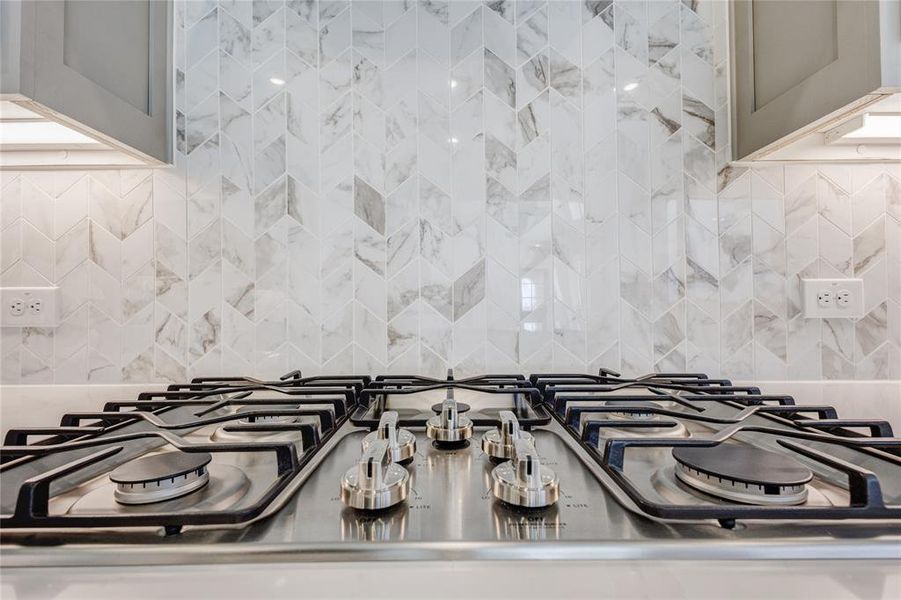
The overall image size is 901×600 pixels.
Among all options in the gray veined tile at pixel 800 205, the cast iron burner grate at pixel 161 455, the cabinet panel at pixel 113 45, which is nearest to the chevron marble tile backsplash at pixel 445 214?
the gray veined tile at pixel 800 205

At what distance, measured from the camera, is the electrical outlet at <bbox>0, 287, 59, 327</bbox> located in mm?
1037

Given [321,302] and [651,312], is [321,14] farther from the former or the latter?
[651,312]

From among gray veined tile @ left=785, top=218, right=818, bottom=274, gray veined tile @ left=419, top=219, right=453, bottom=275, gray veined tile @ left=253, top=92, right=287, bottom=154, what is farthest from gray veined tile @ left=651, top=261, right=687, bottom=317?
gray veined tile @ left=253, top=92, right=287, bottom=154

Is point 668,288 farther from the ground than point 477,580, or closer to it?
farther from the ground

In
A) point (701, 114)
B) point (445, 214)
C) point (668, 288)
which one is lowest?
point (668, 288)

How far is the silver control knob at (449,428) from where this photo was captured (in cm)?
62

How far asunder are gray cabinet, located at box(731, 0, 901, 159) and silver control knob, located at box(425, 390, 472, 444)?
74 cm

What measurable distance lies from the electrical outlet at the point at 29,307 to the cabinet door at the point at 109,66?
0.40 metres

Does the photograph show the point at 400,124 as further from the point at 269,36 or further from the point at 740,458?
the point at 740,458

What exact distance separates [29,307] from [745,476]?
1331 millimetres

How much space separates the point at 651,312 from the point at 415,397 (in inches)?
21.5

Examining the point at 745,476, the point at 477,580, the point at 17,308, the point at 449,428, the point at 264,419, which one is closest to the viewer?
the point at 477,580

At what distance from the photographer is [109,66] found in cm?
85

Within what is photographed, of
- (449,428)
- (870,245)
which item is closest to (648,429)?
(449,428)
